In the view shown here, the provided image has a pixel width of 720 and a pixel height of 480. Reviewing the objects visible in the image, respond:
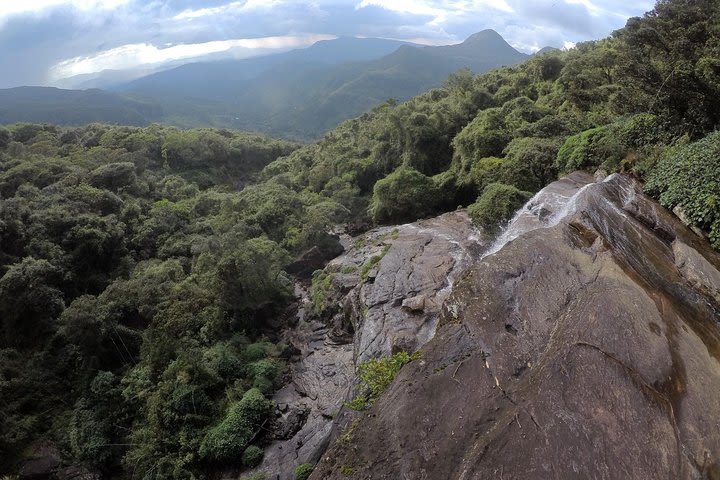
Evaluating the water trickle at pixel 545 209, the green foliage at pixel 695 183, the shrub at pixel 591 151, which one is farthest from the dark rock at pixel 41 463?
the shrub at pixel 591 151

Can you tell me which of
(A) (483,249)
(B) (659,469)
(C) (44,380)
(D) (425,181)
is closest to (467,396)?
(B) (659,469)

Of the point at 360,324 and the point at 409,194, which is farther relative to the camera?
the point at 409,194

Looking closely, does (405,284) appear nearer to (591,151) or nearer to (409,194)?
(591,151)

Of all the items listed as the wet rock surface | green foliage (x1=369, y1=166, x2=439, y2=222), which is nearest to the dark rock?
the wet rock surface

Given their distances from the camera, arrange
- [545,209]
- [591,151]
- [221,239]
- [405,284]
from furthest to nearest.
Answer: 1. [221,239]
2. [591,151]
3. [405,284]
4. [545,209]

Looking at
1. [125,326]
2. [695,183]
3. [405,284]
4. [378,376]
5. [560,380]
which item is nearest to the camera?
[560,380]

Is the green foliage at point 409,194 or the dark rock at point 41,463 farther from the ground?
the green foliage at point 409,194

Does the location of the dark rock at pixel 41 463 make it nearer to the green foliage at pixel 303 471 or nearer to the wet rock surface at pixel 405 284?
the green foliage at pixel 303 471

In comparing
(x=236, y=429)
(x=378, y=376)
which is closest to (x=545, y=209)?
(x=378, y=376)
